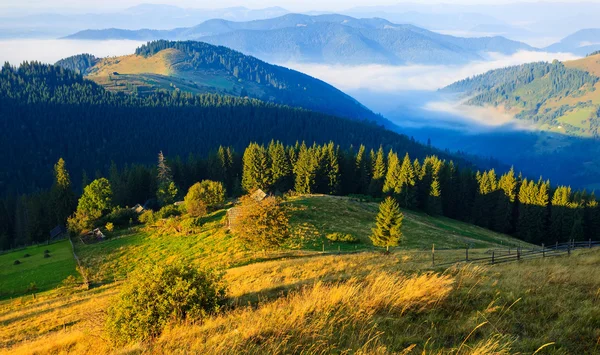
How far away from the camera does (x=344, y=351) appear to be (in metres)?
7.74

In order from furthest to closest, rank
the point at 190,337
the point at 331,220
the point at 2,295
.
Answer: the point at 331,220 < the point at 2,295 < the point at 190,337

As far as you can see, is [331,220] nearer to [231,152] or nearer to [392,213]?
[392,213]

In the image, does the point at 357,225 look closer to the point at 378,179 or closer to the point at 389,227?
the point at 389,227

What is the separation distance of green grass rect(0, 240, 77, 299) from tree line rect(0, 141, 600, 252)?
2323 cm

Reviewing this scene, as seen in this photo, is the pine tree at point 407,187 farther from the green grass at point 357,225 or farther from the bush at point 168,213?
the bush at point 168,213

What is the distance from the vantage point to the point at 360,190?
112 metres

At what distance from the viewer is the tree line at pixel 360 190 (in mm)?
90562

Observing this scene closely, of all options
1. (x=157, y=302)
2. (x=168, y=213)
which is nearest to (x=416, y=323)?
(x=157, y=302)

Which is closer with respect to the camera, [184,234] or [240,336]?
[240,336]

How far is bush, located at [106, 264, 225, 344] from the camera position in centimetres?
1234

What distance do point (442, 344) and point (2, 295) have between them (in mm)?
54181

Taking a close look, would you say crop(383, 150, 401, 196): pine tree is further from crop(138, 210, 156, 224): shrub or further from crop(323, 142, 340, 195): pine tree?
crop(138, 210, 156, 224): shrub

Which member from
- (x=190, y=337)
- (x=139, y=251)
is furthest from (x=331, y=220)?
(x=190, y=337)

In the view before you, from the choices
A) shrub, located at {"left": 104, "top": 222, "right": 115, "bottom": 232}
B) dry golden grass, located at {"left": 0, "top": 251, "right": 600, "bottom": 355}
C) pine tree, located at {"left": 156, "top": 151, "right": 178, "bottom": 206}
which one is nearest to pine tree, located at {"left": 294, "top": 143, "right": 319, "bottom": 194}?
pine tree, located at {"left": 156, "top": 151, "right": 178, "bottom": 206}
